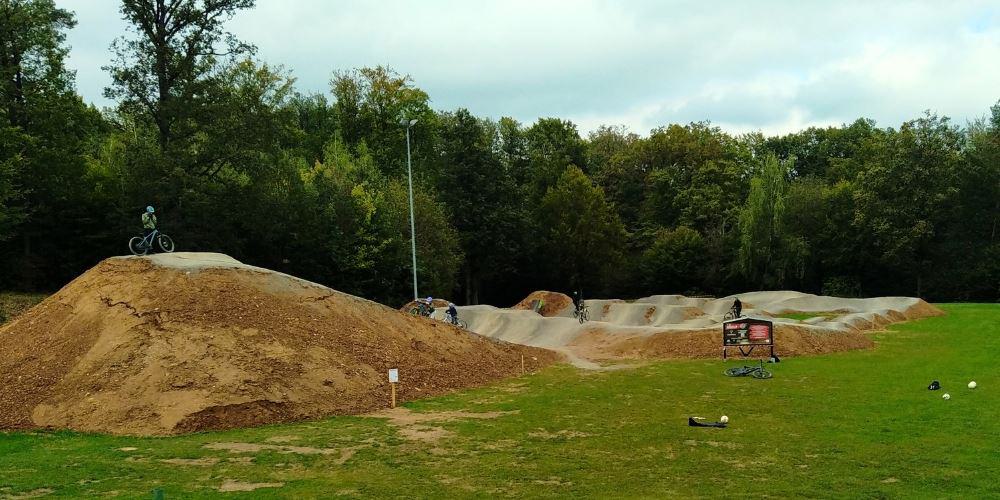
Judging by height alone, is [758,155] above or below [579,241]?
above

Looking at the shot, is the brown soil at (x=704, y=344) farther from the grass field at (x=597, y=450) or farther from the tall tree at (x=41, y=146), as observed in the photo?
the tall tree at (x=41, y=146)

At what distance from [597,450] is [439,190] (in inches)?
2190

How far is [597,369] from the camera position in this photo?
25.4 metres

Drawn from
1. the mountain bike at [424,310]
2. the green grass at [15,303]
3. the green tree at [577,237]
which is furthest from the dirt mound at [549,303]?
the green grass at [15,303]

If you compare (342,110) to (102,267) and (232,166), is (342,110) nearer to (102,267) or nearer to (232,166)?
(232,166)

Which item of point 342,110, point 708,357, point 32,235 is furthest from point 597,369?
point 342,110

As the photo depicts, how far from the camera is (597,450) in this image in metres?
12.8

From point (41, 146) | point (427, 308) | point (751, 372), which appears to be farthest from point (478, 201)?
point (751, 372)

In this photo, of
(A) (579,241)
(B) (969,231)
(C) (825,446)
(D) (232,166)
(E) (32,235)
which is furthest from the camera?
(A) (579,241)

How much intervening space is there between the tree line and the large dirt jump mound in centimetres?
1836

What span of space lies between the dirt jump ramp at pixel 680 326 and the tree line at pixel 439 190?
11.8 m

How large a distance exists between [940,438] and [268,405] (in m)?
14.9

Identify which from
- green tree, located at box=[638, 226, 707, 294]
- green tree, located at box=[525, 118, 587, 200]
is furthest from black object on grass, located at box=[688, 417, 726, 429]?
green tree, located at box=[525, 118, 587, 200]

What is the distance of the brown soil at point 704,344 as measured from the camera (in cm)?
2838
